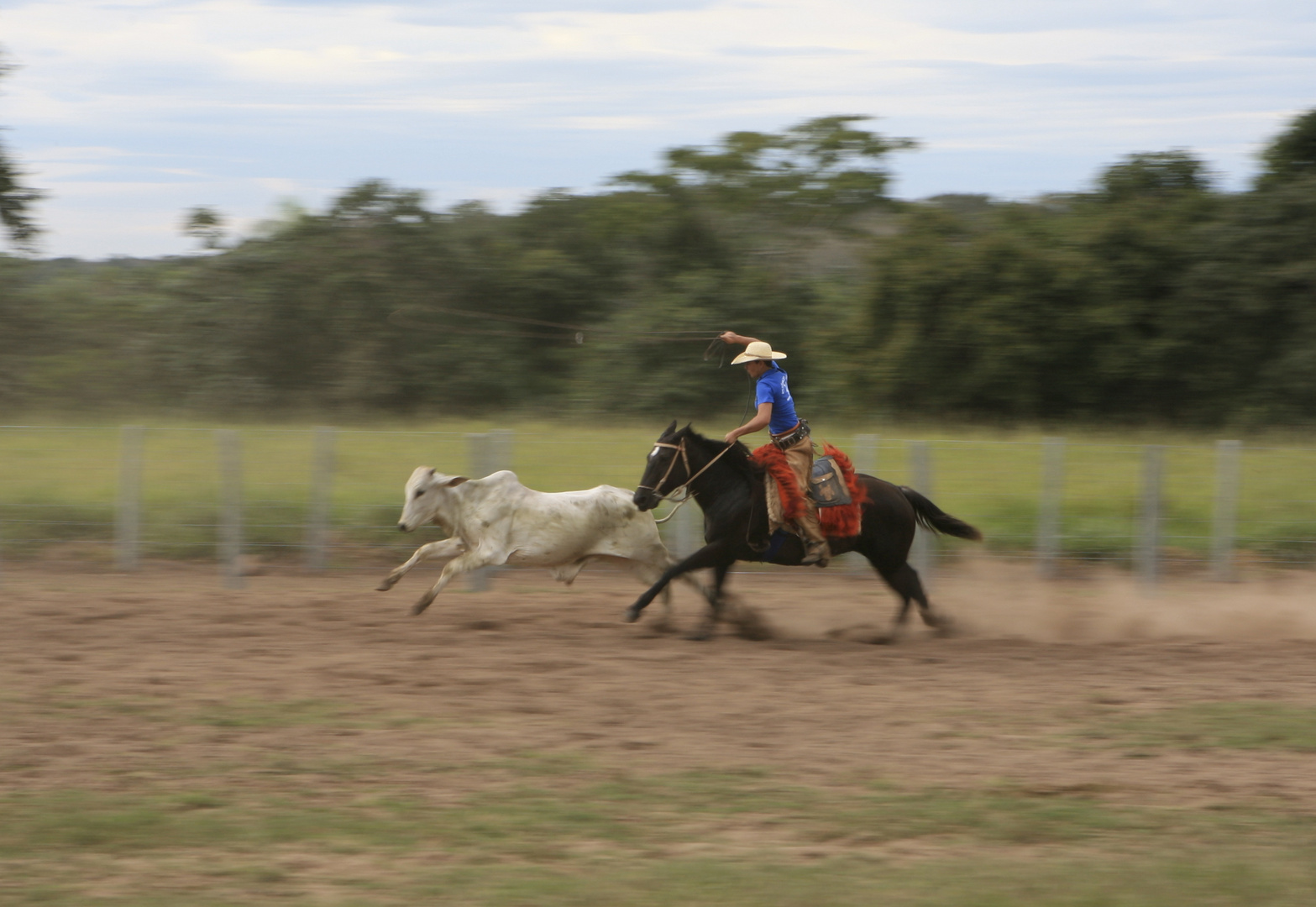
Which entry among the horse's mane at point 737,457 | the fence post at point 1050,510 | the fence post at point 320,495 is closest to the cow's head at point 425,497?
the horse's mane at point 737,457

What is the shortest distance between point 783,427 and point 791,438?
11 cm

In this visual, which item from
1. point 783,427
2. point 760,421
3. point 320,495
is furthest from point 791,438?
point 320,495

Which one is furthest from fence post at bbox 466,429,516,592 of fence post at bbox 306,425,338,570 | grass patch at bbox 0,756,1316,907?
grass patch at bbox 0,756,1316,907

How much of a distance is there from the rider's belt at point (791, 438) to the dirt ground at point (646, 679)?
1.39 meters

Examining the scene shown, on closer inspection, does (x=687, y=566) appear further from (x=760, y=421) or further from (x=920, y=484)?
(x=920, y=484)

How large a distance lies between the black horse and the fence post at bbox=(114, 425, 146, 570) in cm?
567

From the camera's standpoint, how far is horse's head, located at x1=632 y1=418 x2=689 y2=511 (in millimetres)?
8430

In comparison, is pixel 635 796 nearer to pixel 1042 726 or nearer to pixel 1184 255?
pixel 1042 726

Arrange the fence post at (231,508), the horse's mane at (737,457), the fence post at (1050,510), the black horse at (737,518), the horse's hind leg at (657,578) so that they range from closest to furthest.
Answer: the black horse at (737,518) < the horse's mane at (737,457) < the horse's hind leg at (657,578) < the fence post at (231,508) < the fence post at (1050,510)

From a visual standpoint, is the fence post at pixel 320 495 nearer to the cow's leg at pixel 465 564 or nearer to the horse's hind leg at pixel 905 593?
the cow's leg at pixel 465 564

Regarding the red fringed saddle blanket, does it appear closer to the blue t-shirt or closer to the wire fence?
the blue t-shirt

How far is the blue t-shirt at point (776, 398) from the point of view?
8484mm

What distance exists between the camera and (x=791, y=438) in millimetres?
8805

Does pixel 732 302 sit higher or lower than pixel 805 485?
higher
